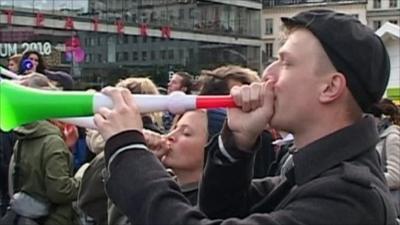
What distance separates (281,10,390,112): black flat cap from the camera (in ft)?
6.88

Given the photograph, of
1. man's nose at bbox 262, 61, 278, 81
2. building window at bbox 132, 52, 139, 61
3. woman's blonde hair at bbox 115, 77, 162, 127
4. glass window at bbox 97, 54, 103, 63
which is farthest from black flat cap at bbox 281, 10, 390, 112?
building window at bbox 132, 52, 139, 61

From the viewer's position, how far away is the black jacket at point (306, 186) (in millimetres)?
1995

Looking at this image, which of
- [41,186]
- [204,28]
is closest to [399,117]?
[41,186]

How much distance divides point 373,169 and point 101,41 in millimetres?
41540

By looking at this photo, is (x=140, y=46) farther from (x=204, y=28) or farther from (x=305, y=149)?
(x=305, y=149)

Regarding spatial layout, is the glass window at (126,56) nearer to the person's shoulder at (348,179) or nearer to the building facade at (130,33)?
the building facade at (130,33)

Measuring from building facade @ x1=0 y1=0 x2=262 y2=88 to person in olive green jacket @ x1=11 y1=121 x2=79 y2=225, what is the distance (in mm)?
22242

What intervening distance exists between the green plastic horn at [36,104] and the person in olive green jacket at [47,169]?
3.40 metres

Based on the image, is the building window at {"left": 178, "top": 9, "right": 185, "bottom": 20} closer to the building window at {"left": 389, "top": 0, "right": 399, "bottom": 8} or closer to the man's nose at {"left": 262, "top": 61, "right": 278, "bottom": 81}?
the building window at {"left": 389, "top": 0, "right": 399, "bottom": 8}

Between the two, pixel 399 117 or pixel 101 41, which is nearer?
pixel 399 117

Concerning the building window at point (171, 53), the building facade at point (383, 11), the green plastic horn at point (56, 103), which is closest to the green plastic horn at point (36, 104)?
the green plastic horn at point (56, 103)

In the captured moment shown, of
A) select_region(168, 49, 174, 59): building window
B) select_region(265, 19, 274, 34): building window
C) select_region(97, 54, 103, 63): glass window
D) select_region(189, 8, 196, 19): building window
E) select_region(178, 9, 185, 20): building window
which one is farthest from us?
select_region(265, 19, 274, 34): building window

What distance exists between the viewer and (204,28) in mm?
51531

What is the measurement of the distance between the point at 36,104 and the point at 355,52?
815mm
